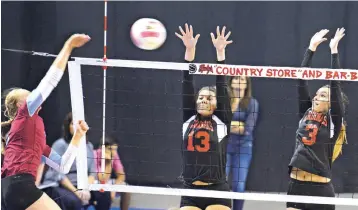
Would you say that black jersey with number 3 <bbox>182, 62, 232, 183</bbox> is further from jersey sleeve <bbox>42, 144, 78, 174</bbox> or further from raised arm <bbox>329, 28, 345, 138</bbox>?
jersey sleeve <bbox>42, 144, 78, 174</bbox>

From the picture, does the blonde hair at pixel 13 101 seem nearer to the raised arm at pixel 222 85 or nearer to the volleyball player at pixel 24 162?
the volleyball player at pixel 24 162

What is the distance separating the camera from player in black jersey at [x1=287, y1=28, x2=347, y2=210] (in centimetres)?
602

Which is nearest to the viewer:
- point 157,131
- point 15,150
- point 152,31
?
point 15,150

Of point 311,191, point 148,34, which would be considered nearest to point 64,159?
point 148,34

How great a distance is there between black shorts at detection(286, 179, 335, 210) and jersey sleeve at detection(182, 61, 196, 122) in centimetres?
102

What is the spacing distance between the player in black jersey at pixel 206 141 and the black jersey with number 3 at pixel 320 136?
596mm

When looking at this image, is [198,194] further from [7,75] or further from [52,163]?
[7,75]

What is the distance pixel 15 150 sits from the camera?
5.50 meters

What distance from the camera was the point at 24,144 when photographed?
5480mm

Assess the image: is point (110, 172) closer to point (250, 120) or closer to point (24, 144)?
point (250, 120)

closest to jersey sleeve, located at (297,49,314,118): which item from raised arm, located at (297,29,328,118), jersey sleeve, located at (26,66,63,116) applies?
raised arm, located at (297,29,328,118)

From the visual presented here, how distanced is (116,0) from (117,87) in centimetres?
107

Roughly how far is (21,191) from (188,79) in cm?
162

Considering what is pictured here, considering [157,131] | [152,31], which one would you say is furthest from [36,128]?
[157,131]
